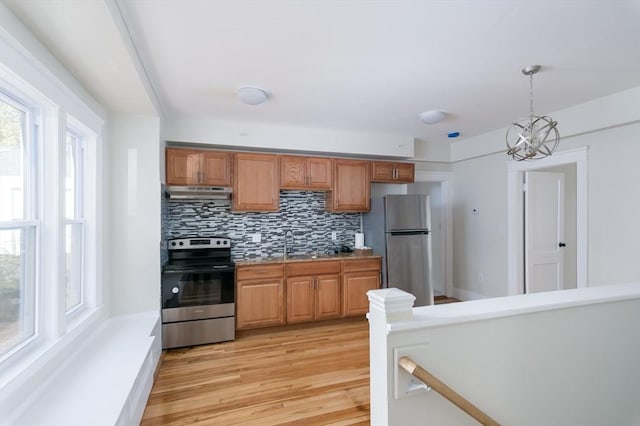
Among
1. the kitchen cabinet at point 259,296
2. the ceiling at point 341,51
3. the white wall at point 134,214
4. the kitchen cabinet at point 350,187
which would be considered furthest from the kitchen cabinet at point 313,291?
the ceiling at point 341,51

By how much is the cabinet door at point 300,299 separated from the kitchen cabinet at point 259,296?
0.09m

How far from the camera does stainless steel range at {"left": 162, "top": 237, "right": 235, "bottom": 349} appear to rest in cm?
312

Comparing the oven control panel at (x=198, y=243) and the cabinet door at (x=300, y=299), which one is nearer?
the oven control panel at (x=198, y=243)

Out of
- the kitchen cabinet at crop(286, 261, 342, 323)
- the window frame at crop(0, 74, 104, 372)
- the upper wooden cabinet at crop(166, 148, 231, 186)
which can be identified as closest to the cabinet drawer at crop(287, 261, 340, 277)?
the kitchen cabinet at crop(286, 261, 342, 323)

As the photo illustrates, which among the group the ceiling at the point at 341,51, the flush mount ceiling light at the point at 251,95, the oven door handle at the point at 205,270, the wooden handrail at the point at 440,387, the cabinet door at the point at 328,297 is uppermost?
the ceiling at the point at 341,51

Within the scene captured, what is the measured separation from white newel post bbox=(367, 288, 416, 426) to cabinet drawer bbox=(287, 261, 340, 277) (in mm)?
2238

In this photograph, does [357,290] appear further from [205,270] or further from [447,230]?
[447,230]

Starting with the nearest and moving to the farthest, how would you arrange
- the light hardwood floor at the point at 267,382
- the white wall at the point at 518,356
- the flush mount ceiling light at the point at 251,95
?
the white wall at the point at 518,356 → the light hardwood floor at the point at 267,382 → the flush mount ceiling light at the point at 251,95

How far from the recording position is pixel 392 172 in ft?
14.0

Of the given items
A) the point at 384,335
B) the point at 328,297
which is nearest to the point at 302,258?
the point at 328,297

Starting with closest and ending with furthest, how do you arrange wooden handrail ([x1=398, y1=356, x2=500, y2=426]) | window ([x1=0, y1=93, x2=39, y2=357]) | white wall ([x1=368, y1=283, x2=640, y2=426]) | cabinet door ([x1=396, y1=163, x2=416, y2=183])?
wooden handrail ([x1=398, y1=356, x2=500, y2=426]) → white wall ([x1=368, y1=283, x2=640, y2=426]) → window ([x1=0, y1=93, x2=39, y2=357]) → cabinet door ([x1=396, y1=163, x2=416, y2=183])

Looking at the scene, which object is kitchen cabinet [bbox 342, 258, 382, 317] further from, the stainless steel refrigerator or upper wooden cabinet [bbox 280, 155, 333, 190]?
upper wooden cabinet [bbox 280, 155, 333, 190]

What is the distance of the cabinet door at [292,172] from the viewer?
12.4 ft

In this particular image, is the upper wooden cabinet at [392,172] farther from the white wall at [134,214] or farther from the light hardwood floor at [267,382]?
the white wall at [134,214]
